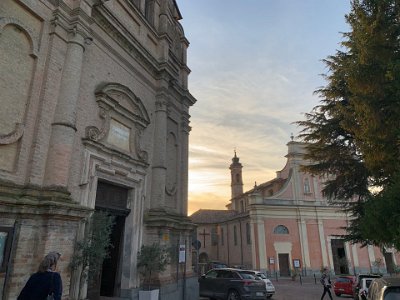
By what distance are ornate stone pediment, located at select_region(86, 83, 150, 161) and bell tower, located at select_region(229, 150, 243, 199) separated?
45.8m

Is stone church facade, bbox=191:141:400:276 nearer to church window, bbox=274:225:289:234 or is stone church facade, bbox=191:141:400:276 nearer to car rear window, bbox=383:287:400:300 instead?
church window, bbox=274:225:289:234

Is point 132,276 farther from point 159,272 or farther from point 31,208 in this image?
point 31,208

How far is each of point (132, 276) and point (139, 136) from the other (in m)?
5.03

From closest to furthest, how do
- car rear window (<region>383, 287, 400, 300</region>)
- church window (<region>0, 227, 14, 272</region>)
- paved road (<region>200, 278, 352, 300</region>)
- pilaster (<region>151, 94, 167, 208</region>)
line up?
car rear window (<region>383, 287, 400, 300</region>) → church window (<region>0, 227, 14, 272</region>) → pilaster (<region>151, 94, 167, 208</region>) → paved road (<region>200, 278, 352, 300</region>)

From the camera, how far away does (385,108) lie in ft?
29.3

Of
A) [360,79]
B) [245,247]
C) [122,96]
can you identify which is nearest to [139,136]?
[122,96]

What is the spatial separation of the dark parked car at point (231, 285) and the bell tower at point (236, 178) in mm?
41296

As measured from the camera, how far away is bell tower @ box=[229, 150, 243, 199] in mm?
57250

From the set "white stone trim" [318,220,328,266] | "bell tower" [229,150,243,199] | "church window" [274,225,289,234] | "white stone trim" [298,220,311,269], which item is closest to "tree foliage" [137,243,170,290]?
"church window" [274,225,289,234]

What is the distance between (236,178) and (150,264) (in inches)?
1905

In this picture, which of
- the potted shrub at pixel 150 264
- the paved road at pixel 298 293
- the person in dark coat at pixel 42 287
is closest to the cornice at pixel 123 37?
the potted shrub at pixel 150 264

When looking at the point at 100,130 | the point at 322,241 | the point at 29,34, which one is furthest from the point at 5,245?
the point at 322,241

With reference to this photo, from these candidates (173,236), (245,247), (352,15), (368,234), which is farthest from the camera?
(245,247)

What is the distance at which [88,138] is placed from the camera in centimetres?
966
